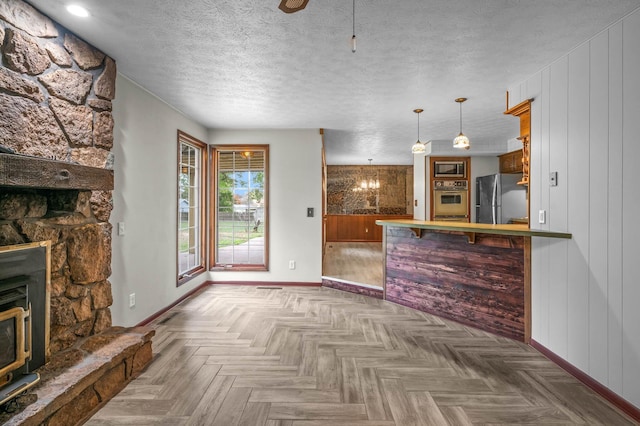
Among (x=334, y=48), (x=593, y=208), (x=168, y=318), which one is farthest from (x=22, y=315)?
(x=593, y=208)

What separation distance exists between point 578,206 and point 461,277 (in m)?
1.32

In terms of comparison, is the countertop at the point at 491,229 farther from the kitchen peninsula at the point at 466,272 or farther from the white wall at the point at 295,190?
the white wall at the point at 295,190

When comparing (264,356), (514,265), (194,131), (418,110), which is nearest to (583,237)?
(514,265)

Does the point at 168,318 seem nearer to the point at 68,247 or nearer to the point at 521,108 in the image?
the point at 68,247

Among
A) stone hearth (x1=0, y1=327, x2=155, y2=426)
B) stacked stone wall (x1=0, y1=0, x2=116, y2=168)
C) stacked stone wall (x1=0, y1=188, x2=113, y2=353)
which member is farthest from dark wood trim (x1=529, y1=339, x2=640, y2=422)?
stacked stone wall (x1=0, y1=0, x2=116, y2=168)

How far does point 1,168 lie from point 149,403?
1544mm

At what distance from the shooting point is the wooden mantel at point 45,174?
1.40 meters

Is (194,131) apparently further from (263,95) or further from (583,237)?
(583,237)

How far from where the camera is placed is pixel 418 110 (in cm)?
377

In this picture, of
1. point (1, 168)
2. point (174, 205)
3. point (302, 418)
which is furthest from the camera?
point (174, 205)

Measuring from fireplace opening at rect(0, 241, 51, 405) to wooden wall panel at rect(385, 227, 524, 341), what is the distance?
3396 mm

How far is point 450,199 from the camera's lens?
19.8 feet

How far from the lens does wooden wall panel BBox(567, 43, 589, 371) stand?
7.07ft

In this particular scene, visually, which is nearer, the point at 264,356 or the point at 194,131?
the point at 264,356
